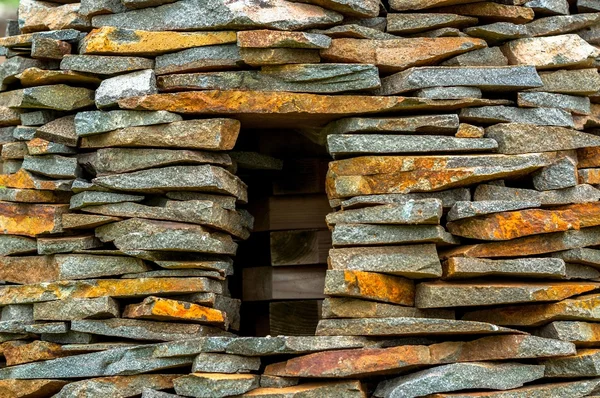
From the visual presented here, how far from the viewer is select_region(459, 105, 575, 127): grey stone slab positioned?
14.8 feet

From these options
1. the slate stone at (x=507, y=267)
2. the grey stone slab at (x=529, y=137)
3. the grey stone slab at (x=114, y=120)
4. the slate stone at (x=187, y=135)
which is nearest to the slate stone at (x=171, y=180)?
the slate stone at (x=187, y=135)

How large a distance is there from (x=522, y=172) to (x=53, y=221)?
2.35 meters

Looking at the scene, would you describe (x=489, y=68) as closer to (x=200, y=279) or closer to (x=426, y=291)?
(x=426, y=291)

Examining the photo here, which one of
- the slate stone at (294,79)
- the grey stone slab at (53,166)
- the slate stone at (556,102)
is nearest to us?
the slate stone at (294,79)

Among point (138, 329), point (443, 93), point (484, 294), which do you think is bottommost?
point (138, 329)

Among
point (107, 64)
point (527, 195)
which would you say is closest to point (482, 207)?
point (527, 195)

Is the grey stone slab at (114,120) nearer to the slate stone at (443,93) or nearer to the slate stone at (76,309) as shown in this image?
the slate stone at (76,309)

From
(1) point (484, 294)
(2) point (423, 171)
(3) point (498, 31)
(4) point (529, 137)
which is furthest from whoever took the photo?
(3) point (498, 31)

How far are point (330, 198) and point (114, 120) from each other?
1.15 metres

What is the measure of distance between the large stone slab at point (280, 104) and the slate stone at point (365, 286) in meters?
0.80

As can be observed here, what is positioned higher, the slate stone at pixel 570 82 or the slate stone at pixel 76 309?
the slate stone at pixel 570 82

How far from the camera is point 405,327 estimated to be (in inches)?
165

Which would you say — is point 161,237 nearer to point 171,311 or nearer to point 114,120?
point 171,311

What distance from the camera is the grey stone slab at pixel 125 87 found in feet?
14.9
